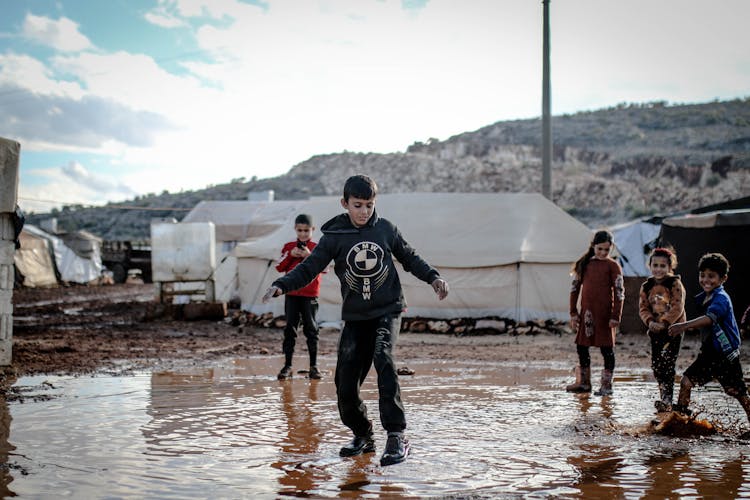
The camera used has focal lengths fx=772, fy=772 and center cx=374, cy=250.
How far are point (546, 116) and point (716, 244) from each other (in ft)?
28.1

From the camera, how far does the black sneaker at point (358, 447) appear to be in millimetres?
4457

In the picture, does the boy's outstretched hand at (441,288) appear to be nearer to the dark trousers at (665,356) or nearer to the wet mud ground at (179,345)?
the dark trousers at (665,356)

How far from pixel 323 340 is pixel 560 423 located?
739cm

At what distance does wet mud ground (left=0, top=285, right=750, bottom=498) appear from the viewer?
12.5 feet

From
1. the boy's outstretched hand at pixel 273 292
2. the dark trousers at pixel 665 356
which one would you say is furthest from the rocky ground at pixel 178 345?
the boy's outstretched hand at pixel 273 292

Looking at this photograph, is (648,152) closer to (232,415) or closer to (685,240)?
(685,240)

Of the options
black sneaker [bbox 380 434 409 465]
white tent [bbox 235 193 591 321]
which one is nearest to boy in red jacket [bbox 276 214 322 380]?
black sneaker [bbox 380 434 409 465]

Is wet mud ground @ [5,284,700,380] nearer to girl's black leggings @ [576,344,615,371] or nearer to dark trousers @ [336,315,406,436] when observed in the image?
girl's black leggings @ [576,344,615,371]

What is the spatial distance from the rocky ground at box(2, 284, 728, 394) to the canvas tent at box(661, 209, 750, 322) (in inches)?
36.7

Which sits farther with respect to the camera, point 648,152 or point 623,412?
point 648,152

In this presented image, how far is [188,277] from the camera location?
57.4ft

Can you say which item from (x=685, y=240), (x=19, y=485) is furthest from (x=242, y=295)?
(x=19, y=485)

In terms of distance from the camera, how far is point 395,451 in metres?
4.25

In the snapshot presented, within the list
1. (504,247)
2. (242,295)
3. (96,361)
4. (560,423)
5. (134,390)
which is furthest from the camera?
Result: (242,295)
